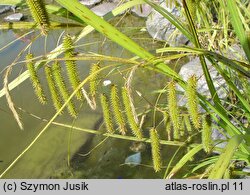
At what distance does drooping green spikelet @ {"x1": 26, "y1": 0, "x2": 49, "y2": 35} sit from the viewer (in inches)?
31.4

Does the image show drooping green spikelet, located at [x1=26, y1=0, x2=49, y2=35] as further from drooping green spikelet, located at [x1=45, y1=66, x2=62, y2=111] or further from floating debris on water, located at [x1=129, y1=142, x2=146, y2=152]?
floating debris on water, located at [x1=129, y1=142, x2=146, y2=152]

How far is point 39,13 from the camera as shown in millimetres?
806

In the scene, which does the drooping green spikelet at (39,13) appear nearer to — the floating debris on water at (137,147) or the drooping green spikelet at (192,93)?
the drooping green spikelet at (192,93)

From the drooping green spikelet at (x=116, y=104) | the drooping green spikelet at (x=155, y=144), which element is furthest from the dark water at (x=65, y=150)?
the drooping green spikelet at (x=116, y=104)

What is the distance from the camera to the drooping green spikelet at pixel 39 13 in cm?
80

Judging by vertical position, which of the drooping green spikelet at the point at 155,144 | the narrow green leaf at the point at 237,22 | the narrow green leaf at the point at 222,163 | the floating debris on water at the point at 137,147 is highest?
the floating debris on water at the point at 137,147

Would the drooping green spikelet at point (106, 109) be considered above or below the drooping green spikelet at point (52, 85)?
below

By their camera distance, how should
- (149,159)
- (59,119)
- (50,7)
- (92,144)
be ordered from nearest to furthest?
1. (50,7)
2. (149,159)
3. (92,144)
4. (59,119)

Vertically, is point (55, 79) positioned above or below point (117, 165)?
below

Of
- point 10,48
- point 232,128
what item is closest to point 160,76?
point 10,48

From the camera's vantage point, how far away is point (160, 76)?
13.4 feet
